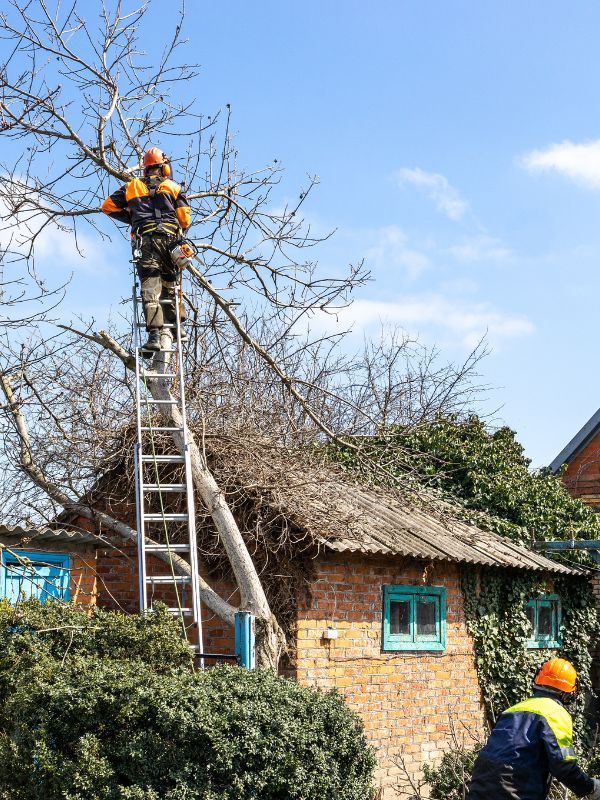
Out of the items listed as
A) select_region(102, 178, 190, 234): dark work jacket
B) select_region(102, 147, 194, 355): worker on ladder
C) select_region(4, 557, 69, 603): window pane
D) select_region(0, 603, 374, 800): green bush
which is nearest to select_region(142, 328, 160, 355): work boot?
select_region(102, 147, 194, 355): worker on ladder

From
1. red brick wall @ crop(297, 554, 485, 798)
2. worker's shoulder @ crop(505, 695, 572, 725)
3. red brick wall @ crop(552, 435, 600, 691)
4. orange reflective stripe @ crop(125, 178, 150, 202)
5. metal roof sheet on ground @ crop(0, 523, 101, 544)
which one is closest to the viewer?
worker's shoulder @ crop(505, 695, 572, 725)

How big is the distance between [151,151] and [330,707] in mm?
5789

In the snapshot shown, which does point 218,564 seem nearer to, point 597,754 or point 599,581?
point 597,754

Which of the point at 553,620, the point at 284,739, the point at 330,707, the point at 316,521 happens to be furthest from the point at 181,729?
the point at 553,620

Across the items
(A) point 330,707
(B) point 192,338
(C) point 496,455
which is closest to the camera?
(A) point 330,707

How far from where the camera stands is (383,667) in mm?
11562

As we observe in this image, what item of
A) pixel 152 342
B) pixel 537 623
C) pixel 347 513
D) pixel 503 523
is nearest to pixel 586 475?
pixel 503 523

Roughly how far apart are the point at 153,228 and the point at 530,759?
599 cm

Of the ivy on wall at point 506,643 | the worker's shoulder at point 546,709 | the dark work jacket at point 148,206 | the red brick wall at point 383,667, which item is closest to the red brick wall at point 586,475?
the ivy on wall at point 506,643

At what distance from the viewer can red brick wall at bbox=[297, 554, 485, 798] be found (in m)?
11.0

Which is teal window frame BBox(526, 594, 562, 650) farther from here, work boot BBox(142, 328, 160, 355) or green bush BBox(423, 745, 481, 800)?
work boot BBox(142, 328, 160, 355)

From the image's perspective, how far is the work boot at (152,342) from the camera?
9.68 m

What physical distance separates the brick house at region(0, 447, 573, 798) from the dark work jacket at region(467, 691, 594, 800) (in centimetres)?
371

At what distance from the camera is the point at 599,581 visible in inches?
593
